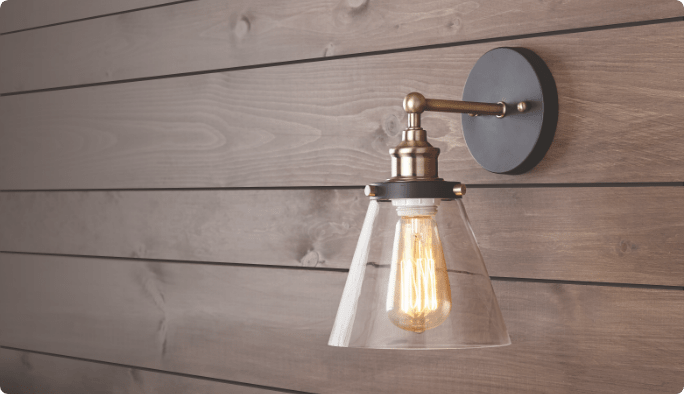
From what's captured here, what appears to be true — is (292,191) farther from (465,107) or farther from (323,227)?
(465,107)

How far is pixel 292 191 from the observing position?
0.85 m

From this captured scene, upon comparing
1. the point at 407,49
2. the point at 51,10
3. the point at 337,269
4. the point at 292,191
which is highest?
the point at 51,10

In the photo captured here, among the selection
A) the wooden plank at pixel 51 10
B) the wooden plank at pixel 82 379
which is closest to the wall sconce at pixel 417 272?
the wooden plank at pixel 82 379

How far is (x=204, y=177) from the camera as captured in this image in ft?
3.05

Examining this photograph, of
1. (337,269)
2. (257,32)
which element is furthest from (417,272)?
(257,32)

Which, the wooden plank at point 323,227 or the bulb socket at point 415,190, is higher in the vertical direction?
the wooden plank at point 323,227

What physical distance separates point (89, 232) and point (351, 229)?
1.63 feet

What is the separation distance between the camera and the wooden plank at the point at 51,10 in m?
1.03

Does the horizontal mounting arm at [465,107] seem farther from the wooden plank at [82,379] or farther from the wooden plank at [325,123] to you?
the wooden plank at [82,379]

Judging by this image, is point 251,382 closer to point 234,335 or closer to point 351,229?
point 234,335

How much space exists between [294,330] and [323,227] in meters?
0.15

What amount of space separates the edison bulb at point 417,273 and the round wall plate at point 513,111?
20 cm

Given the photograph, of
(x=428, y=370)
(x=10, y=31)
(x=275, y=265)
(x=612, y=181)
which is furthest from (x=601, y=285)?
(x=10, y=31)

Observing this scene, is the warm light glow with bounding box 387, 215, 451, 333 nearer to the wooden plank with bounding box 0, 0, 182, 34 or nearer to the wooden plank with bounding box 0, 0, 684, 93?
the wooden plank with bounding box 0, 0, 684, 93
